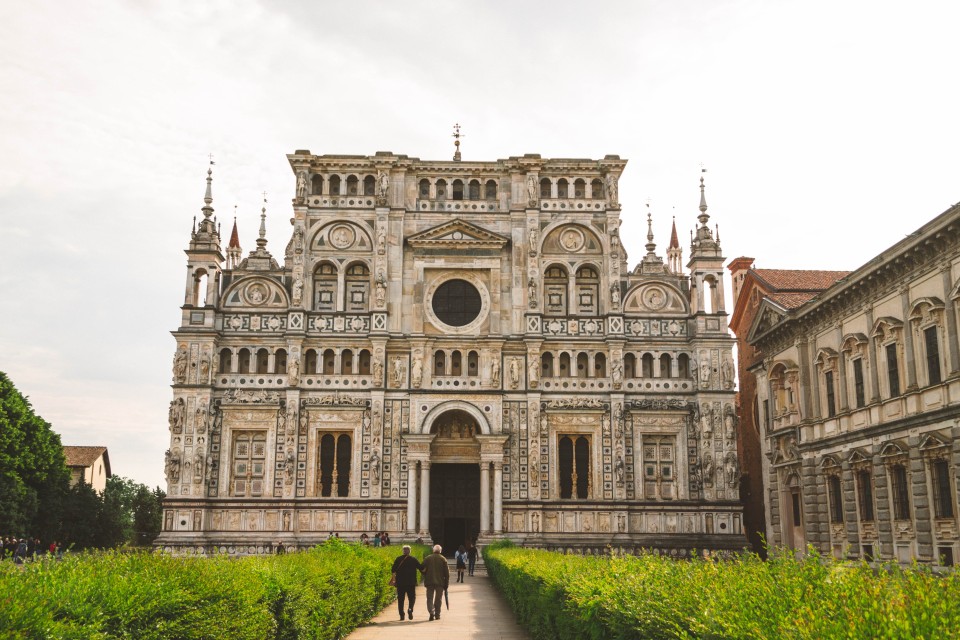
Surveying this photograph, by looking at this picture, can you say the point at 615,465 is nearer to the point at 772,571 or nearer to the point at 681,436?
the point at 681,436

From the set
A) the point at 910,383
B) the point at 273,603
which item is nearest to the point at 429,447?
the point at 910,383

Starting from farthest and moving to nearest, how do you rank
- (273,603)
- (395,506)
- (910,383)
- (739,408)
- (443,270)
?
(739,408) < (443,270) < (395,506) < (910,383) < (273,603)

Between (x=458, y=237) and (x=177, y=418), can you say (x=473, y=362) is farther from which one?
(x=177, y=418)

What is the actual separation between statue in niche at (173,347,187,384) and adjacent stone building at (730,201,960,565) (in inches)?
1117

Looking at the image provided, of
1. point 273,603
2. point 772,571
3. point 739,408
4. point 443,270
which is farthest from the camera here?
point 739,408

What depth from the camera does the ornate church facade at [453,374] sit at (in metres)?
46.9

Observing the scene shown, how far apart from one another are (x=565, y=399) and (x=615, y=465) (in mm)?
4264

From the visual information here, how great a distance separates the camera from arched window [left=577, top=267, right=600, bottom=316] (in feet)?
165

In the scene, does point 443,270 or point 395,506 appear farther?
point 443,270

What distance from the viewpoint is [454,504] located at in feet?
161

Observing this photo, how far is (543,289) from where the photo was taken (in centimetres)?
5031

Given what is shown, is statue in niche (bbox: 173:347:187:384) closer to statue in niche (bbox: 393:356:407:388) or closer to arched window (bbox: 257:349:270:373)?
arched window (bbox: 257:349:270:373)

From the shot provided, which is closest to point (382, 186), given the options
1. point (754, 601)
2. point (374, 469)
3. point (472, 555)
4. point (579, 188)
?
point (579, 188)

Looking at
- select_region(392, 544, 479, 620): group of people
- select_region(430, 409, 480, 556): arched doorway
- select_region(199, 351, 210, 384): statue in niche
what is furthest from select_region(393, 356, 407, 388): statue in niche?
select_region(392, 544, 479, 620): group of people
